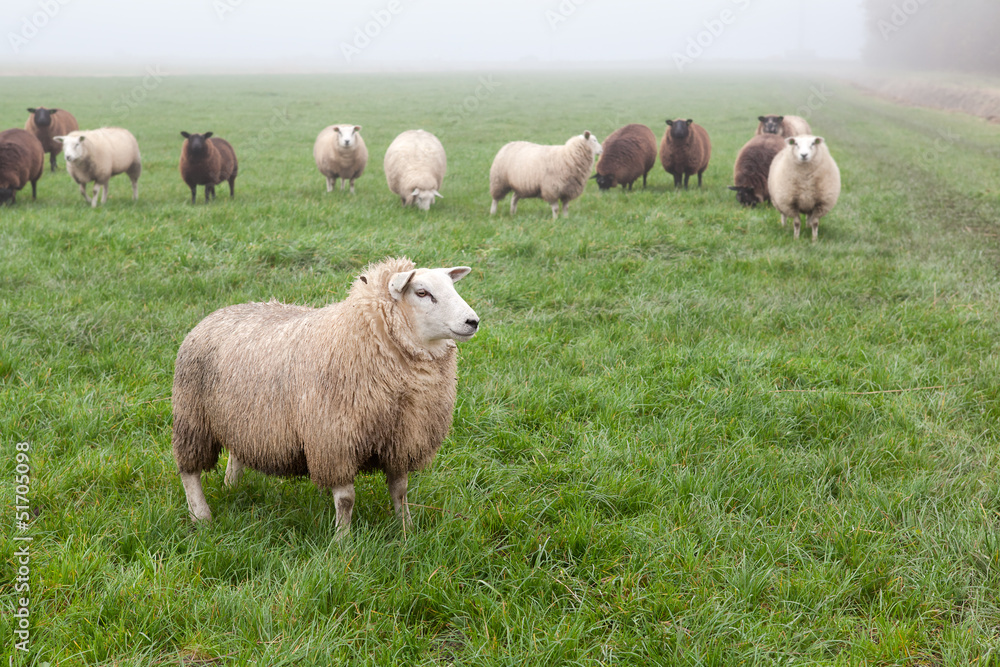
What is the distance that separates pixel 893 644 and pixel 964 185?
12.9 metres

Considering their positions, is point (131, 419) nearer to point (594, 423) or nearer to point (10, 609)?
point (10, 609)

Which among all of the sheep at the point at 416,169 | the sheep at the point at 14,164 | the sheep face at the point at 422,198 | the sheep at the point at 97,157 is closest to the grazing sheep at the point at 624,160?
the sheep at the point at 416,169

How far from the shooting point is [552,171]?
32.1ft

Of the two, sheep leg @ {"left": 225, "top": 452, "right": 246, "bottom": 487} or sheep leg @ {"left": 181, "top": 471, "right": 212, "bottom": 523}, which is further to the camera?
sheep leg @ {"left": 225, "top": 452, "right": 246, "bottom": 487}

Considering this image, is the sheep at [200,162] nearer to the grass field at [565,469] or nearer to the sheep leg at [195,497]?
the grass field at [565,469]

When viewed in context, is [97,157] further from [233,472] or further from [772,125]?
[772,125]

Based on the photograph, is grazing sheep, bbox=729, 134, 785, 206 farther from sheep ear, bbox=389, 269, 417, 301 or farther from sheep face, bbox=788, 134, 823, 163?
sheep ear, bbox=389, 269, 417, 301

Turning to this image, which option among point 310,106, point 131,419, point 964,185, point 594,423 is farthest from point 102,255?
point 310,106

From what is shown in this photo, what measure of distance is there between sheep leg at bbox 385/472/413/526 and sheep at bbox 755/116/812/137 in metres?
12.3

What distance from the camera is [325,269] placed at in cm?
671

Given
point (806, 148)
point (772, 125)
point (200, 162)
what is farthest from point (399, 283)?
point (772, 125)

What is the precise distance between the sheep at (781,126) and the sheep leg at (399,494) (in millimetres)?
12267

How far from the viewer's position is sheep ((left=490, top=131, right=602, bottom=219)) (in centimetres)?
→ 974

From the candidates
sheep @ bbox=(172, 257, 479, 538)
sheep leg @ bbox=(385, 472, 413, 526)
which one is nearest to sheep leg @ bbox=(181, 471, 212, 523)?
sheep @ bbox=(172, 257, 479, 538)
